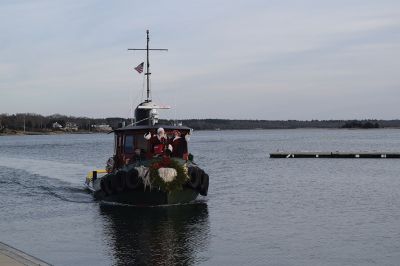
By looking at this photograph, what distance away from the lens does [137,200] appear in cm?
2767

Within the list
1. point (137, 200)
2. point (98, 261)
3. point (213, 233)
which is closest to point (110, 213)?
point (137, 200)

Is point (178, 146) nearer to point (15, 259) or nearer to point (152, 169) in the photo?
point (152, 169)

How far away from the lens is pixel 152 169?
25.5 m

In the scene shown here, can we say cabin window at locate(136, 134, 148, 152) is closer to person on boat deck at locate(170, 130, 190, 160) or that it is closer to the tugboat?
the tugboat

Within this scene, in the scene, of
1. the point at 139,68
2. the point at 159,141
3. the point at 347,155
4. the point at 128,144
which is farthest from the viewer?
the point at 347,155

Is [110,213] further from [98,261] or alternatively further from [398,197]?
[398,197]

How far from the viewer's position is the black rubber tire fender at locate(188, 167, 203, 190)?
27.1 metres

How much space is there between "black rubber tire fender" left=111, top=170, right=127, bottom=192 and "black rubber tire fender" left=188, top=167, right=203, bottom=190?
10.3 feet

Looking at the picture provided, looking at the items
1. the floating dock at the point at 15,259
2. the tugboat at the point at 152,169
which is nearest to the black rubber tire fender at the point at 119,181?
the tugboat at the point at 152,169

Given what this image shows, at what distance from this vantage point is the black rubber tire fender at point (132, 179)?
1032 inches

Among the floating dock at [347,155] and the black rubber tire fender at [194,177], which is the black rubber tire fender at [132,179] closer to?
the black rubber tire fender at [194,177]

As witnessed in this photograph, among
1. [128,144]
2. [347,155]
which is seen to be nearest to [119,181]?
[128,144]

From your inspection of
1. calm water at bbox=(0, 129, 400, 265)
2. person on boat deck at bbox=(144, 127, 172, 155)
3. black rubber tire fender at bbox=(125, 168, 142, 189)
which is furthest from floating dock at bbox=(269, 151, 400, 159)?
black rubber tire fender at bbox=(125, 168, 142, 189)

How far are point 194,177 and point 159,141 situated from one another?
2.47m
